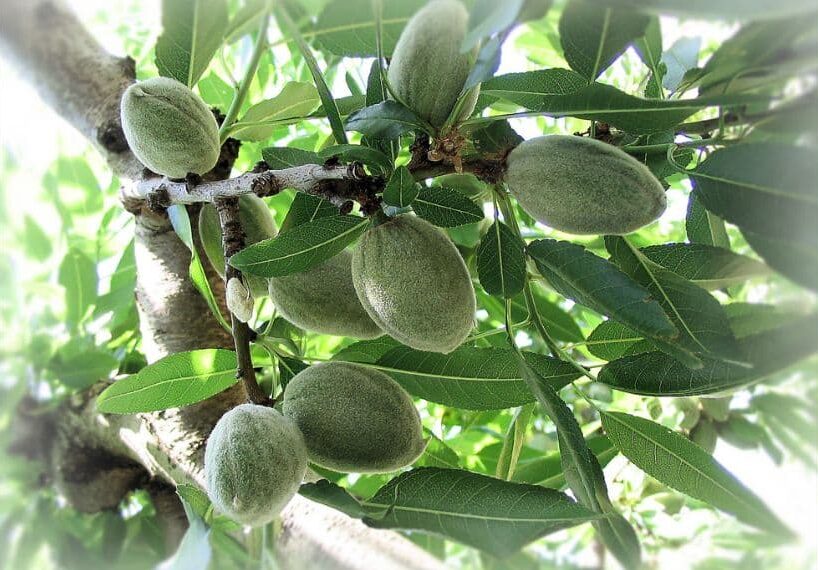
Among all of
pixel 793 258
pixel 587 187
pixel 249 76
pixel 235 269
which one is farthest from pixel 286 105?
pixel 793 258

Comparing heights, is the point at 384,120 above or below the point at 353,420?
above

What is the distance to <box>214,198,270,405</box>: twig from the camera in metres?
0.90

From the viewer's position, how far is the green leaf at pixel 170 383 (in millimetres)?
964

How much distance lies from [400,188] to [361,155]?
0.05 m

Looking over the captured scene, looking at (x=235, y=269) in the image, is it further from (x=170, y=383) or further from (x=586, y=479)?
(x=586, y=479)

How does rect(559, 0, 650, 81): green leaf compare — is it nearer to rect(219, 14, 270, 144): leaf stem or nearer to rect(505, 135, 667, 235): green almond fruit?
rect(505, 135, 667, 235): green almond fruit

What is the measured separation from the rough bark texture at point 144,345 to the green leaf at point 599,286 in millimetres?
392

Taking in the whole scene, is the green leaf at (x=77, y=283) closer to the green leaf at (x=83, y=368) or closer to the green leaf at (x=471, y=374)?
the green leaf at (x=83, y=368)

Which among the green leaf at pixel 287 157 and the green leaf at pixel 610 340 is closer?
the green leaf at pixel 287 157

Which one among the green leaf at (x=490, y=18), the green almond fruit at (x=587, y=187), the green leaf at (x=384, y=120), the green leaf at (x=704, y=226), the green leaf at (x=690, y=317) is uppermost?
the green leaf at (x=490, y=18)

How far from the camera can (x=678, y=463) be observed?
825 millimetres

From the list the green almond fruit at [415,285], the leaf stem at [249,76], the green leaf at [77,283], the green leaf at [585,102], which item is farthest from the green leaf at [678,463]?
the green leaf at [77,283]

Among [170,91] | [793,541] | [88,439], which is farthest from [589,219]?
[88,439]

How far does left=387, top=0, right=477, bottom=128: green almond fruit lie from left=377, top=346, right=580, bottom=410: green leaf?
0.96 feet
